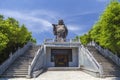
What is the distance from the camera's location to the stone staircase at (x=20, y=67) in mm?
27234

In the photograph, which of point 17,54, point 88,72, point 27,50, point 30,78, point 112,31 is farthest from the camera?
point 27,50

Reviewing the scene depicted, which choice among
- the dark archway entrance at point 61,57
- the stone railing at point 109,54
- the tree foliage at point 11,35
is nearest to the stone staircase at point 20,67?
the tree foliage at point 11,35

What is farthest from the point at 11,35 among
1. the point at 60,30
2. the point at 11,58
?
the point at 60,30

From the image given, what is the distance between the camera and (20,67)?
29672 mm

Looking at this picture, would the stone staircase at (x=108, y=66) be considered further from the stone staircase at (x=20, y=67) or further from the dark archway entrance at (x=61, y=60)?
the stone staircase at (x=20, y=67)

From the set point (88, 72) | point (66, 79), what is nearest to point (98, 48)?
point (88, 72)

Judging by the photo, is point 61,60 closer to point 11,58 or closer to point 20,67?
point 11,58

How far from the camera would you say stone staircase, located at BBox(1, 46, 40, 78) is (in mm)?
27234

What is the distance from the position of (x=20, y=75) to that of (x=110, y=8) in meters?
10.2

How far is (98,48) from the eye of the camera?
39.6 metres

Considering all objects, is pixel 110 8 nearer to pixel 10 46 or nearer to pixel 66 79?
pixel 66 79

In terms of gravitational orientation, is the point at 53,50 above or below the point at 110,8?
below

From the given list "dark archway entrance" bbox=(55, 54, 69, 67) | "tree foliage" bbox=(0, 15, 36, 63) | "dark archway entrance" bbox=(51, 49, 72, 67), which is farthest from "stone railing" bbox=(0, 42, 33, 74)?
"dark archway entrance" bbox=(55, 54, 69, 67)

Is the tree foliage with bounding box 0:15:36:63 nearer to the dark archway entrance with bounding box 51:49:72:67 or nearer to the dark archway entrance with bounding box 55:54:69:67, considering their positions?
the dark archway entrance with bounding box 51:49:72:67
